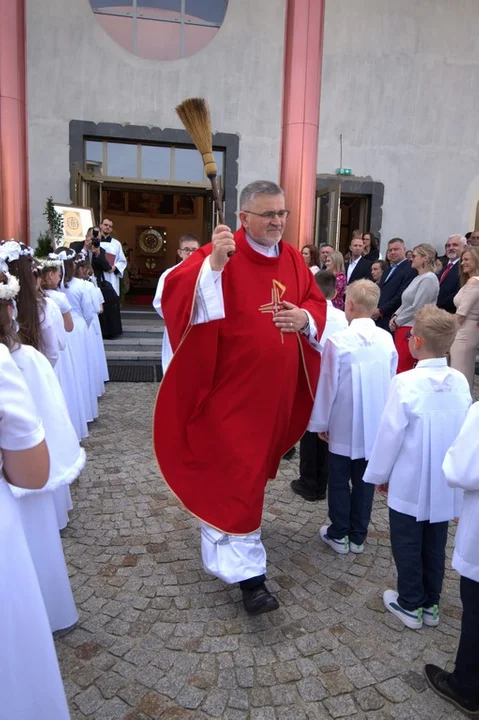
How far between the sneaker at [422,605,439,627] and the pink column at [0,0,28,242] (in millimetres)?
8876

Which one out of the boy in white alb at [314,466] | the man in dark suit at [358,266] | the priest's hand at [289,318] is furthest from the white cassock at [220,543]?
the man in dark suit at [358,266]

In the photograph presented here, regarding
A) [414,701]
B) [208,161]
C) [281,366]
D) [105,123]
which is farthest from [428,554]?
[105,123]

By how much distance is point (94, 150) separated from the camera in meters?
11.0

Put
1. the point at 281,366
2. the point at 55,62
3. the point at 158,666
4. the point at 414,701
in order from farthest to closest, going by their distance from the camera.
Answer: the point at 55,62
the point at 281,366
the point at 158,666
the point at 414,701

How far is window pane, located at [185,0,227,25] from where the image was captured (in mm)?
10762

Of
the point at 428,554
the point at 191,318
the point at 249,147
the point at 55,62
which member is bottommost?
the point at 428,554

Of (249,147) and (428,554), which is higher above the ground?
(249,147)

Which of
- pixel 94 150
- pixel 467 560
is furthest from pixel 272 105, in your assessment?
pixel 467 560

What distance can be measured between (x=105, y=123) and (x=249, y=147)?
2.85 metres

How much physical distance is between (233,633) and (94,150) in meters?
10.5

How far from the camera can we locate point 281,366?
2762 mm

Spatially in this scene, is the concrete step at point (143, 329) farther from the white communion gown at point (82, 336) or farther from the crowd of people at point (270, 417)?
the crowd of people at point (270, 417)

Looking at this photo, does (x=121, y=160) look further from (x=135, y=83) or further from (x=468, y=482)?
(x=468, y=482)

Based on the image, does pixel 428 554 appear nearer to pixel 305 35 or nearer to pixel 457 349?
pixel 457 349
